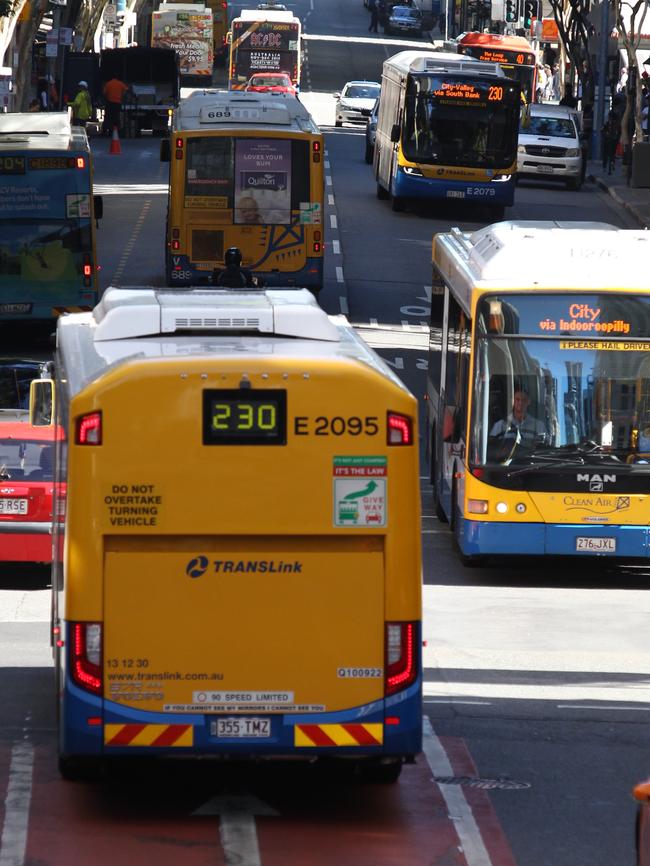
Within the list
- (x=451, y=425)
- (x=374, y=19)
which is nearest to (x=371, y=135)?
(x=451, y=425)

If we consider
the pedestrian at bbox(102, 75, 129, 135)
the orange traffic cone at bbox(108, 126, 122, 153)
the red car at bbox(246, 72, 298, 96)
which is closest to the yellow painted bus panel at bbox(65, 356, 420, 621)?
the orange traffic cone at bbox(108, 126, 122, 153)

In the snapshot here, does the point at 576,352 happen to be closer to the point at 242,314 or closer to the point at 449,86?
the point at 242,314

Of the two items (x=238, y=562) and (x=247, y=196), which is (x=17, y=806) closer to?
(x=238, y=562)

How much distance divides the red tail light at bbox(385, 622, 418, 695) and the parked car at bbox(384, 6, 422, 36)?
4027 inches

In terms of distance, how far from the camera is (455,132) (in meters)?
43.3

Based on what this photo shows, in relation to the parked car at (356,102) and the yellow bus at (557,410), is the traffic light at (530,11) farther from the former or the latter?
the yellow bus at (557,410)

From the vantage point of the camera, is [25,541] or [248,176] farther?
[248,176]

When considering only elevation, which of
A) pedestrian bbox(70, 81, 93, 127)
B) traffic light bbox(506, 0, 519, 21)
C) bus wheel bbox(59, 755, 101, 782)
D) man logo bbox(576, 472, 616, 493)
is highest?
bus wheel bbox(59, 755, 101, 782)

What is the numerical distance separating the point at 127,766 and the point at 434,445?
11.5 m

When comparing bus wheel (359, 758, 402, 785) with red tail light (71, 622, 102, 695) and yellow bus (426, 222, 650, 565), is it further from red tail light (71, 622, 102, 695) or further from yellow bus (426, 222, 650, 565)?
yellow bus (426, 222, 650, 565)

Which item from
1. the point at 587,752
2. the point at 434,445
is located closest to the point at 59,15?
the point at 434,445

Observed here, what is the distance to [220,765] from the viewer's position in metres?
10.4

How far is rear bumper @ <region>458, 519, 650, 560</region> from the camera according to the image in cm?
1680

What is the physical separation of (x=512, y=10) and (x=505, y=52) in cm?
3455
